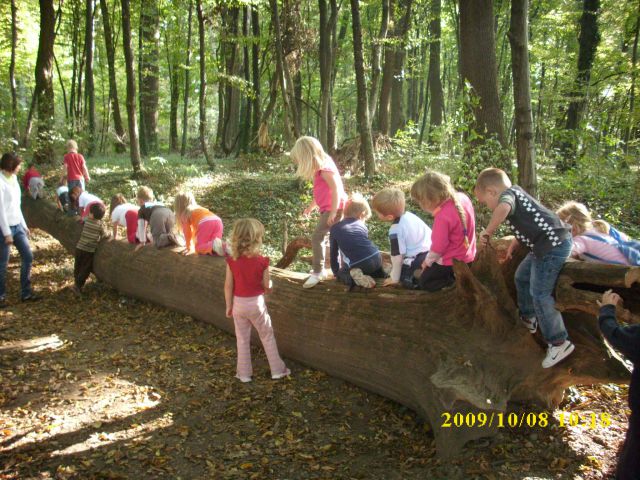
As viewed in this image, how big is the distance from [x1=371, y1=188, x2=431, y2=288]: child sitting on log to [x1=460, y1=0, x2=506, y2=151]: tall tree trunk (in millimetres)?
5953

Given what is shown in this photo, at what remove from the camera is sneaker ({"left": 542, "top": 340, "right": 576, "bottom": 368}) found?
3512 mm

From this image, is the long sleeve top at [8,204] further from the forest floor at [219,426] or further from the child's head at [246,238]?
the child's head at [246,238]

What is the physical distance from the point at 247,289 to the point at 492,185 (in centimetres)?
248

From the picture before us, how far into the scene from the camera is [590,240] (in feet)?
13.0

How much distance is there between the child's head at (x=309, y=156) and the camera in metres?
5.14

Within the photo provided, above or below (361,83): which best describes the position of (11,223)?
below

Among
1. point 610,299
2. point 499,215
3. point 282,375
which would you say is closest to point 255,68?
point 282,375

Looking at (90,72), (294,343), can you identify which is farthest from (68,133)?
(294,343)

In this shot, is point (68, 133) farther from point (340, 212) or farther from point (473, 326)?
point (473, 326)

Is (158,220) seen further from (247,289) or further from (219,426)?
(219,426)

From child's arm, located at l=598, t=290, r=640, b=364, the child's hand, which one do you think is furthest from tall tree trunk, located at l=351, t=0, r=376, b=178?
child's arm, located at l=598, t=290, r=640, b=364

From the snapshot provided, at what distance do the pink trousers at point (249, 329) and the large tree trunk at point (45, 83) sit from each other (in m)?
12.8

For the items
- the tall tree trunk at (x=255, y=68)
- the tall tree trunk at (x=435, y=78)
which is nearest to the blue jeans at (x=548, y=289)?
the tall tree trunk at (x=255, y=68)

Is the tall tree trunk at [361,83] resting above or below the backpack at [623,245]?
above
